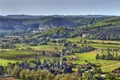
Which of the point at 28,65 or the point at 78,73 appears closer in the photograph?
the point at 78,73

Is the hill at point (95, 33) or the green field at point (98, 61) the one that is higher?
the hill at point (95, 33)

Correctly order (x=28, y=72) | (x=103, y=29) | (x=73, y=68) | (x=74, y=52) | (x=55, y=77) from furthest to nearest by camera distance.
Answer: (x=103, y=29) → (x=74, y=52) → (x=73, y=68) → (x=28, y=72) → (x=55, y=77)

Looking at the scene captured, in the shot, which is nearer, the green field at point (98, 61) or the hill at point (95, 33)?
the green field at point (98, 61)

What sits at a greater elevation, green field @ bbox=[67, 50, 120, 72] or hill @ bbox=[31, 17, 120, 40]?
hill @ bbox=[31, 17, 120, 40]

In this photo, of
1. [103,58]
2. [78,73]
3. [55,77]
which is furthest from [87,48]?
[55,77]

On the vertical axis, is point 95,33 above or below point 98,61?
above

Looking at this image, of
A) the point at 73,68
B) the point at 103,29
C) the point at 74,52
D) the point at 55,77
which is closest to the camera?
the point at 55,77

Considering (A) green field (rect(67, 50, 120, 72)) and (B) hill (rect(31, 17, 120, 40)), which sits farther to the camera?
(B) hill (rect(31, 17, 120, 40))

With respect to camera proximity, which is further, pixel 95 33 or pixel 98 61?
pixel 95 33

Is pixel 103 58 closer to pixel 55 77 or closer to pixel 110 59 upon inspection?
pixel 110 59

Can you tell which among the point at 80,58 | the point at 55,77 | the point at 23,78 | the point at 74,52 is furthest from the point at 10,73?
the point at 74,52
